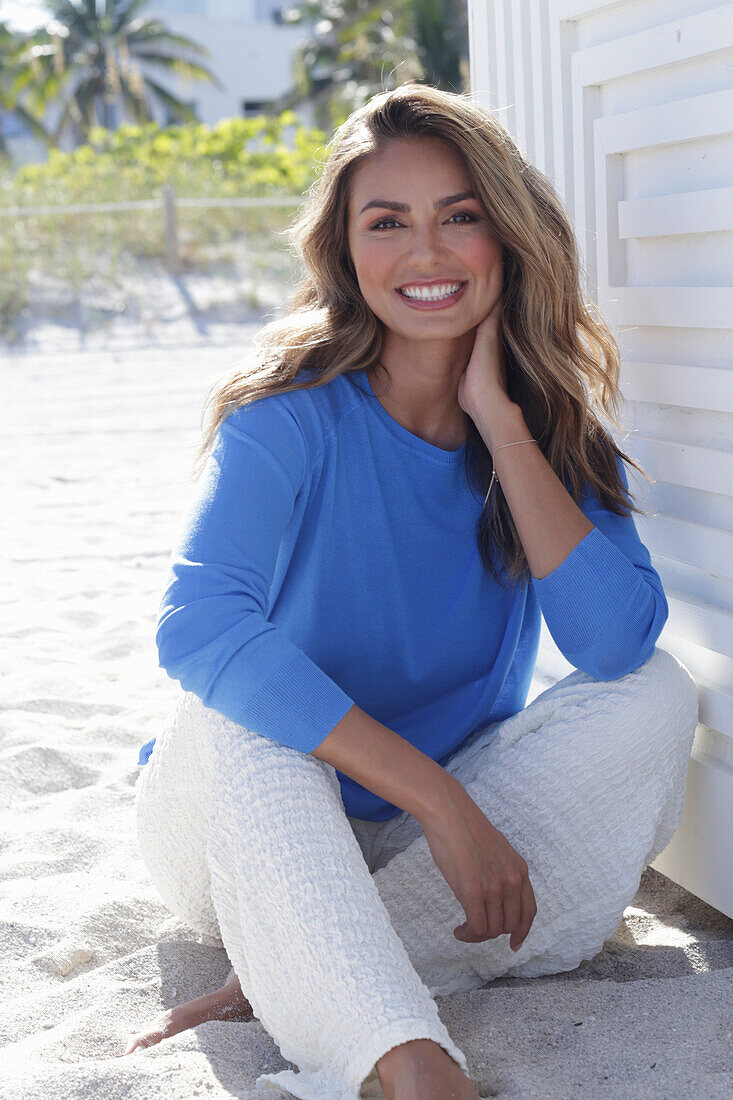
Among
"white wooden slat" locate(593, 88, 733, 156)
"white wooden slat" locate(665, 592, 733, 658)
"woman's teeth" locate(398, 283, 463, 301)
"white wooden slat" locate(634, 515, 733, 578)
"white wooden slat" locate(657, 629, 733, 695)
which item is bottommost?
"white wooden slat" locate(657, 629, 733, 695)

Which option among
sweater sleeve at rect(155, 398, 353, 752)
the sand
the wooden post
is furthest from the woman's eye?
the wooden post

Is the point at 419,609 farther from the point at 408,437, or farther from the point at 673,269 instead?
the point at 673,269

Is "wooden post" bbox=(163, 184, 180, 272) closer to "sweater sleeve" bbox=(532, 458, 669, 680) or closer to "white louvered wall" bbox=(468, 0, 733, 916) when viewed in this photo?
"white louvered wall" bbox=(468, 0, 733, 916)

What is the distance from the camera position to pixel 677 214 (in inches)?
85.7

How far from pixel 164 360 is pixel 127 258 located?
3236 mm

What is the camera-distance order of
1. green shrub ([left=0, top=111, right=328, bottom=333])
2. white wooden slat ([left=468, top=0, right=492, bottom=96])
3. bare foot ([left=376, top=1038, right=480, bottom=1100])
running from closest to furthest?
bare foot ([left=376, top=1038, right=480, bottom=1100]) < white wooden slat ([left=468, top=0, right=492, bottom=96]) < green shrub ([left=0, top=111, right=328, bottom=333])

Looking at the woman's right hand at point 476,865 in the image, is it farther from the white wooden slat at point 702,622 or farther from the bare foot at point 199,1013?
the white wooden slat at point 702,622

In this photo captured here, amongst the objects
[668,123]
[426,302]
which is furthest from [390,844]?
[668,123]

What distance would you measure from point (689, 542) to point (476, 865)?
807 millimetres

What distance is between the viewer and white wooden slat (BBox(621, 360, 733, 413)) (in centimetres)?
212

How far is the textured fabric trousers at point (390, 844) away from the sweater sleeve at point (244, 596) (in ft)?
0.23

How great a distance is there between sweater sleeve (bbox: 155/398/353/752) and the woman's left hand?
0.36m

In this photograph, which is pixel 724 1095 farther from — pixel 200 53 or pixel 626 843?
pixel 200 53

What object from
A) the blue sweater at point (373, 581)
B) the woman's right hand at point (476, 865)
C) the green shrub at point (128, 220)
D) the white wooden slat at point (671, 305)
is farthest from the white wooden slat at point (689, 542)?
the green shrub at point (128, 220)
